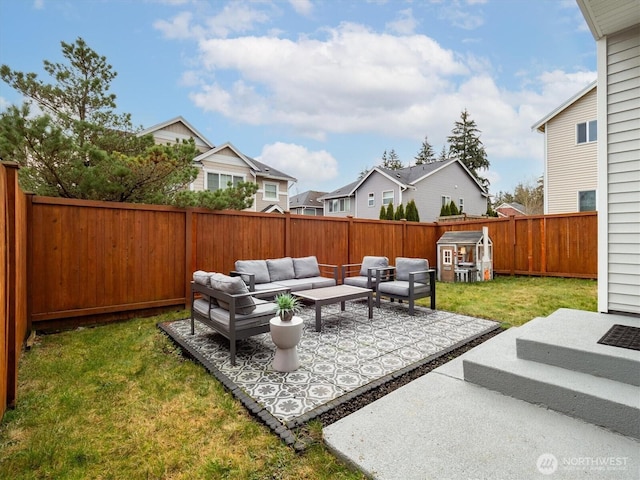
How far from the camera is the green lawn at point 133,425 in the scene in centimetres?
187

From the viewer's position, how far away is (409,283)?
5438 millimetres

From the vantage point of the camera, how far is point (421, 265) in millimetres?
5953

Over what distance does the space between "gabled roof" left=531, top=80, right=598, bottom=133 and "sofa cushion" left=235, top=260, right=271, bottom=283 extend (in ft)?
42.5

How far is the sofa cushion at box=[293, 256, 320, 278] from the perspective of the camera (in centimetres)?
662

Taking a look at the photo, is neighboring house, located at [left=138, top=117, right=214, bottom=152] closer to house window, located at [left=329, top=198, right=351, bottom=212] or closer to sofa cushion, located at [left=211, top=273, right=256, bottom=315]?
house window, located at [left=329, top=198, right=351, bottom=212]

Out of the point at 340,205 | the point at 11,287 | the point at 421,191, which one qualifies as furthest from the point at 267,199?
the point at 11,287

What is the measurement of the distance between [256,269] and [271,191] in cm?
1141

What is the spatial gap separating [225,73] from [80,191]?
19.0 feet

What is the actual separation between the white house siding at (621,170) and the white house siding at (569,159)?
10.2 meters

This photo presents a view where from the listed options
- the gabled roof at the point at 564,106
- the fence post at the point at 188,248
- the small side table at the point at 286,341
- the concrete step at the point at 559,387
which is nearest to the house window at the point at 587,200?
the gabled roof at the point at 564,106

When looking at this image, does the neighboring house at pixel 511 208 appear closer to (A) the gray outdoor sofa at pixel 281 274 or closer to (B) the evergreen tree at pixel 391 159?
(B) the evergreen tree at pixel 391 159

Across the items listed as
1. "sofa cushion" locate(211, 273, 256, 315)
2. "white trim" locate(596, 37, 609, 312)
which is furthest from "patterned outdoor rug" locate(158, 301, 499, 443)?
"white trim" locate(596, 37, 609, 312)

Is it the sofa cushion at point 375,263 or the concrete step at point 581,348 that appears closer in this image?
the concrete step at point 581,348

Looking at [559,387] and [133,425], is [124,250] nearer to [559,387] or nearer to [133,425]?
[133,425]
